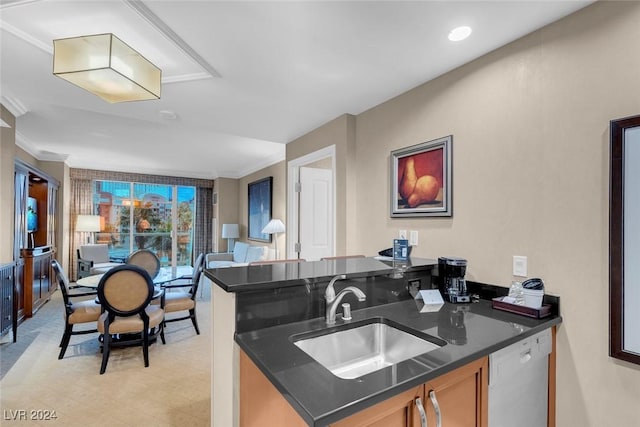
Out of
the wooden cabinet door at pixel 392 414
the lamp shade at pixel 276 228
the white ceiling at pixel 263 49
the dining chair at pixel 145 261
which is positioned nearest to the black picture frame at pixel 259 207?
the lamp shade at pixel 276 228

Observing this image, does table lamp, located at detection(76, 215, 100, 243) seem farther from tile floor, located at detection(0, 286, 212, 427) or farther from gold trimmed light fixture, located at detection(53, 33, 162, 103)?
gold trimmed light fixture, located at detection(53, 33, 162, 103)

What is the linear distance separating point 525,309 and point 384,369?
3.41 feet

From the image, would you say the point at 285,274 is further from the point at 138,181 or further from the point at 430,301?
the point at 138,181

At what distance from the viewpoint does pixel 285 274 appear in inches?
59.4

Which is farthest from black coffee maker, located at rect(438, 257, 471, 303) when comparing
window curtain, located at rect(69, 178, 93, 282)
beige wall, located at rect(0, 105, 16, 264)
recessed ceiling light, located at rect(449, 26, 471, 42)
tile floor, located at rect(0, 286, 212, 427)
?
window curtain, located at rect(69, 178, 93, 282)

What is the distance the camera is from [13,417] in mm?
2047

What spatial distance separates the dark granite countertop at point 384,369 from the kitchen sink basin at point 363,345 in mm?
42

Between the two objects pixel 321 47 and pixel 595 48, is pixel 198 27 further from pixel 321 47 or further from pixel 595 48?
pixel 595 48

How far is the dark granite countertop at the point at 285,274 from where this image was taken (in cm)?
131

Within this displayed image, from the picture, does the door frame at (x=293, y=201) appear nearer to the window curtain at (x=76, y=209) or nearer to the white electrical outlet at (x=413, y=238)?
the white electrical outlet at (x=413, y=238)

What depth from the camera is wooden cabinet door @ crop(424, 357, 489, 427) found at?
3.38 ft

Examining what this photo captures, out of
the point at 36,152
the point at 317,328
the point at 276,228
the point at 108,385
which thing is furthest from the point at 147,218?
the point at 317,328

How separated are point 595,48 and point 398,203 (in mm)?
1466

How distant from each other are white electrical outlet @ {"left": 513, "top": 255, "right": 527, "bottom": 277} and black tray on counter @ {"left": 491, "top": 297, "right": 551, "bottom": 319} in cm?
20
